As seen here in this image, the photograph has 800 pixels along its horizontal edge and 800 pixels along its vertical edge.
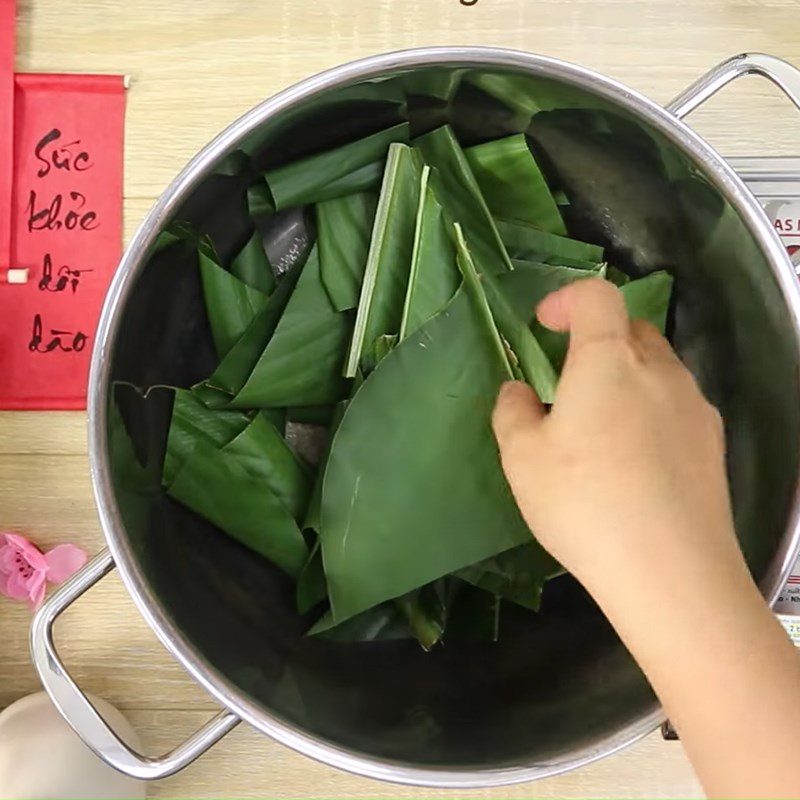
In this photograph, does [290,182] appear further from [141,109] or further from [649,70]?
[649,70]

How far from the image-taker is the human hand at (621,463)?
0.47 meters

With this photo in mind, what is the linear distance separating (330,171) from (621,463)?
30 cm

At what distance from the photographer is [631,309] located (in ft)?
2.18

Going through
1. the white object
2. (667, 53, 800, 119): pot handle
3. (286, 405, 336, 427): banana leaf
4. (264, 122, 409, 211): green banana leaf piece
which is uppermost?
(667, 53, 800, 119): pot handle

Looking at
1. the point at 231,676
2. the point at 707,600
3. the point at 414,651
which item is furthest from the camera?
the point at 414,651

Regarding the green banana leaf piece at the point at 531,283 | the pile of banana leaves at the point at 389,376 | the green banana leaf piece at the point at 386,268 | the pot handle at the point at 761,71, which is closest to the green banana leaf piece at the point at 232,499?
the pile of banana leaves at the point at 389,376

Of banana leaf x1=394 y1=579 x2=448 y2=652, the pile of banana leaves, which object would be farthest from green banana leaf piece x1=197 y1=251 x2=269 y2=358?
banana leaf x1=394 y1=579 x2=448 y2=652

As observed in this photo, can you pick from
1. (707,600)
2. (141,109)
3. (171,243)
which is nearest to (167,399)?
(171,243)

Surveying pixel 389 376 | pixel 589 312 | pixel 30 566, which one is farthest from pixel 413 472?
pixel 30 566

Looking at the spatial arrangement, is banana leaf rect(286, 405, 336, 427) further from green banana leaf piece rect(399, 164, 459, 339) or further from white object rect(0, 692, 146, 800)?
white object rect(0, 692, 146, 800)

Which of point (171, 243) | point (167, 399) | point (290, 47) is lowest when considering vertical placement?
point (167, 399)

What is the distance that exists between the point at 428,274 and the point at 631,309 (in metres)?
0.15

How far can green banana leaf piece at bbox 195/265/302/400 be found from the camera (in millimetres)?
664

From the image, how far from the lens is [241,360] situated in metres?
0.67
